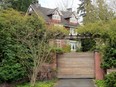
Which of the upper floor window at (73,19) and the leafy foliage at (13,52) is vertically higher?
the upper floor window at (73,19)

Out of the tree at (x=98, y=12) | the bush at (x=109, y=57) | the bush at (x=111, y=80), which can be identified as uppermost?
the tree at (x=98, y=12)

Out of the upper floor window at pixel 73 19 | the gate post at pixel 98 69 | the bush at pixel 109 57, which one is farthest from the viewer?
the upper floor window at pixel 73 19

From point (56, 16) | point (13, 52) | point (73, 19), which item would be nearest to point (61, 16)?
point (56, 16)

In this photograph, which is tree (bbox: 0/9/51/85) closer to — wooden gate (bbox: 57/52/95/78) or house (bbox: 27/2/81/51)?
wooden gate (bbox: 57/52/95/78)

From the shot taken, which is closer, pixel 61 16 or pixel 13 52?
pixel 13 52

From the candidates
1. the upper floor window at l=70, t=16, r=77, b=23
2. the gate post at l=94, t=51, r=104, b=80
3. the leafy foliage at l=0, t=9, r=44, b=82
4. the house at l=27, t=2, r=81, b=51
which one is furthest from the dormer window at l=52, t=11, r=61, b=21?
the leafy foliage at l=0, t=9, r=44, b=82

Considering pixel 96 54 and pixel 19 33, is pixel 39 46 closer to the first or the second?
pixel 19 33

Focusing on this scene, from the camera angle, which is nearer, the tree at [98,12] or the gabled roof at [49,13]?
the tree at [98,12]

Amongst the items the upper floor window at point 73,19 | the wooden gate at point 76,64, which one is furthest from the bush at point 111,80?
the upper floor window at point 73,19

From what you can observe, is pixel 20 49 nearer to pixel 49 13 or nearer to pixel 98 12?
pixel 98 12

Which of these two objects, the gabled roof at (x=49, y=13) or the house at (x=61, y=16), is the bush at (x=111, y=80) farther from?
the gabled roof at (x=49, y=13)

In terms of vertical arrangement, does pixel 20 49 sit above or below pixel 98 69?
above

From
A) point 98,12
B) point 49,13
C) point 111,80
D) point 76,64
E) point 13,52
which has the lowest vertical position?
point 111,80

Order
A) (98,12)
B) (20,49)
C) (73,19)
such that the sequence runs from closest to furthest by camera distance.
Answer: (20,49)
(98,12)
(73,19)
